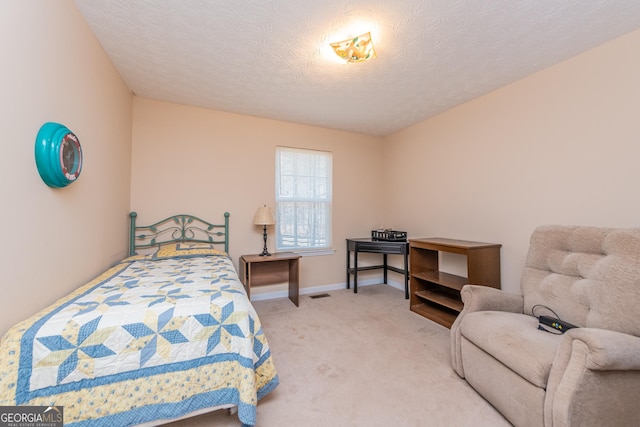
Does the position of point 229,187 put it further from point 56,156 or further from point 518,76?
point 518,76

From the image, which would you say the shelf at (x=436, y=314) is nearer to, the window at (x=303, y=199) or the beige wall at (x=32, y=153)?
A: the window at (x=303, y=199)

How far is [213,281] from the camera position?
5.86 ft

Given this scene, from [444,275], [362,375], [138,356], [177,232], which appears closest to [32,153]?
[138,356]

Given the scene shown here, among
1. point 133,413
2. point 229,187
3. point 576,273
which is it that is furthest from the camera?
point 229,187

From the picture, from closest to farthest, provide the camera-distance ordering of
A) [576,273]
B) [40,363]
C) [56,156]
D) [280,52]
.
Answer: [40,363], [56,156], [576,273], [280,52]

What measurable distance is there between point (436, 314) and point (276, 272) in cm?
202

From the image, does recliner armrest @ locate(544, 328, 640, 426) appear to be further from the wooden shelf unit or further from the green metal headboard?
the green metal headboard

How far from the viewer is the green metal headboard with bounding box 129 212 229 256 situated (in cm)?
288

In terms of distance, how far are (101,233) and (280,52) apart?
2.07m

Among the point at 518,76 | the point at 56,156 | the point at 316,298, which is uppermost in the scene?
the point at 518,76

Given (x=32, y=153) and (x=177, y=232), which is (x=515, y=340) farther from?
(x=177, y=232)

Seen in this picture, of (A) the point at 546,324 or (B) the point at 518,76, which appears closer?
(A) the point at 546,324

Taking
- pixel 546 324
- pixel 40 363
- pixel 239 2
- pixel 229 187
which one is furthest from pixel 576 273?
pixel 229 187

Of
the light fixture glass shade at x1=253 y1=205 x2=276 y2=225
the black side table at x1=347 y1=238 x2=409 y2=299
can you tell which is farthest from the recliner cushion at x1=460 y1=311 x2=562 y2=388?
the light fixture glass shade at x1=253 y1=205 x2=276 y2=225
